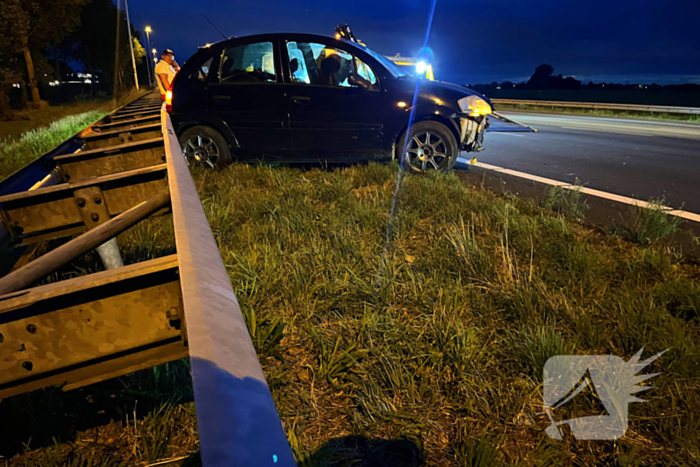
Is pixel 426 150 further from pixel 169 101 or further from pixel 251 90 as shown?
pixel 169 101

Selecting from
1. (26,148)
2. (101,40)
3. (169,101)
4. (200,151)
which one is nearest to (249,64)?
(169,101)

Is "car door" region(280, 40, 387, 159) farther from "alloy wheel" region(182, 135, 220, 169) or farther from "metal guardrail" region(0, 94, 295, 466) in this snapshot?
"metal guardrail" region(0, 94, 295, 466)

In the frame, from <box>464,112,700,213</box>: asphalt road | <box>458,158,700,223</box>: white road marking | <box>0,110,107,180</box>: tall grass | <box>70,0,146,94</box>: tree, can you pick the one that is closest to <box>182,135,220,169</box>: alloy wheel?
<box>0,110,107,180</box>: tall grass

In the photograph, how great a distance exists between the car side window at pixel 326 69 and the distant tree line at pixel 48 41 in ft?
52.6

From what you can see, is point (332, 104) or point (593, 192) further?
point (332, 104)

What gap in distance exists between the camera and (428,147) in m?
5.94

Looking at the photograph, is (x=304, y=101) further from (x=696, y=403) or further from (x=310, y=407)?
(x=696, y=403)

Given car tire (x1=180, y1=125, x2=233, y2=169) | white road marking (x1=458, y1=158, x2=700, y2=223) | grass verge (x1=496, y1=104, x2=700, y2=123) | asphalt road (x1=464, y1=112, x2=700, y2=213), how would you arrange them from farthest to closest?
1. grass verge (x1=496, y1=104, x2=700, y2=123)
2. car tire (x1=180, y1=125, x2=233, y2=169)
3. asphalt road (x1=464, y1=112, x2=700, y2=213)
4. white road marking (x1=458, y1=158, x2=700, y2=223)

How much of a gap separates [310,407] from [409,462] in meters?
0.50

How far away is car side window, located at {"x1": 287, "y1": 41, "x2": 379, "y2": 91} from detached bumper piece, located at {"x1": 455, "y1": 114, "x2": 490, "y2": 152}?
1.31 metres

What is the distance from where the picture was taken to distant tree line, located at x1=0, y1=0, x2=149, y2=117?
1648cm

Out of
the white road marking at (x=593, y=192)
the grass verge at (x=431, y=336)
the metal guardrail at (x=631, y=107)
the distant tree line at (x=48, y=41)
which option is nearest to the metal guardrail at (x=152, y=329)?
the grass verge at (x=431, y=336)

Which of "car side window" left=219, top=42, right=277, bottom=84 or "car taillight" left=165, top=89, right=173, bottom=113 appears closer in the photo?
"car side window" left=219, top=42, right=277, bottom=84

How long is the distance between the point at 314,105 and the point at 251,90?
35.7 inches
